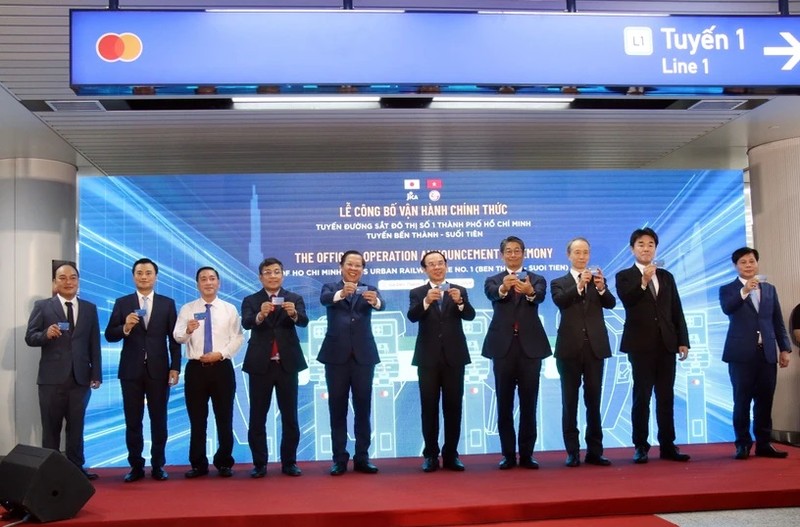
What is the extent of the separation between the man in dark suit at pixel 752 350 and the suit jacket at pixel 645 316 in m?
0.42

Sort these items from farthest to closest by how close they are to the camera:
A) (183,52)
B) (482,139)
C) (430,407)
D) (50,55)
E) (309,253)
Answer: (309,253)
(482,139)
(430,407)
(50,55)
(183,52)

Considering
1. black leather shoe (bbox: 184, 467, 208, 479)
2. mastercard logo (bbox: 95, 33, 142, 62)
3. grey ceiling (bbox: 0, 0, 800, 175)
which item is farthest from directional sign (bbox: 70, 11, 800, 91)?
black leather shoe (bbox: 184, 467, 208, 479)

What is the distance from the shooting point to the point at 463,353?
18.7 feet

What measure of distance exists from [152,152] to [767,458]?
5.22 meters

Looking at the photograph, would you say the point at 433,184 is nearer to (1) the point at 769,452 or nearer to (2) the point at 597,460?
(2) the point at 597,460

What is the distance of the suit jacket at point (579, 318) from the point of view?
5.62 meters

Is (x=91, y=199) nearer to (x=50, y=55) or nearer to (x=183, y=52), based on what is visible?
(x=50, y=55)

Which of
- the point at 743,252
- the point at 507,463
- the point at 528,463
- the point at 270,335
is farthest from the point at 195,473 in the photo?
the point at 743,252

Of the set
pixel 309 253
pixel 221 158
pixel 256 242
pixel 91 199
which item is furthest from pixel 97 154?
pixel 309 253

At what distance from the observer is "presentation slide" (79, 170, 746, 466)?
6906mm

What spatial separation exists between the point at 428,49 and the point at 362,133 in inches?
103

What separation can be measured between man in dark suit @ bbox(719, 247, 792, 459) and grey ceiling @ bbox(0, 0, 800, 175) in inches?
51.1

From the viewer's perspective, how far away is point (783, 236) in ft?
23.2

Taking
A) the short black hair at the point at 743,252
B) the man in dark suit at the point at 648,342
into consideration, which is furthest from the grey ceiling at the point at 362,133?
the man in dark suit at the point at 648,342
